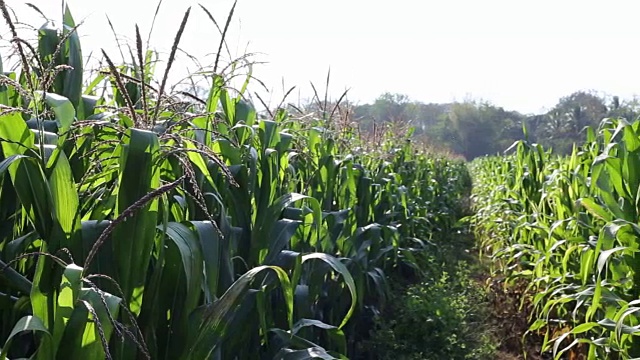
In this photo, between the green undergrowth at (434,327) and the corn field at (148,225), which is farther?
the green undergrowth at (434,327)

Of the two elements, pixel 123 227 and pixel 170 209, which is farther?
pixel 170 209

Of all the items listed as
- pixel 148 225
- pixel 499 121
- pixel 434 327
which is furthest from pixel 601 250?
pixel 499 121

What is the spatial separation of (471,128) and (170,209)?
59.2 metres

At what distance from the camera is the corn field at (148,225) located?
1.32 meters

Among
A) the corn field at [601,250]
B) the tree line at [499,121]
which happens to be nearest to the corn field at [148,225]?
the corn field at [601,250]

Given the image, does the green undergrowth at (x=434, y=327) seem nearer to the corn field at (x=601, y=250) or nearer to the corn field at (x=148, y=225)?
the corn field at (x=601, y=250)

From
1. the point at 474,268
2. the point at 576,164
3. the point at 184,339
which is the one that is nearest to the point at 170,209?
the point at 184,339

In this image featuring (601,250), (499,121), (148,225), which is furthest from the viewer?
(499,121)

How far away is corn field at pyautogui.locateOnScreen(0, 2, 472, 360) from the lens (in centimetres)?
132

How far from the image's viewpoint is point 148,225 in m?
1.44

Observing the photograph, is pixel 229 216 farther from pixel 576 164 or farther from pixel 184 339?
pixel 576 164

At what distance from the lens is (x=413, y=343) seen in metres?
3.88

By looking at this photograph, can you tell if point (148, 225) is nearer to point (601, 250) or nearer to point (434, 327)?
point (601, 250)

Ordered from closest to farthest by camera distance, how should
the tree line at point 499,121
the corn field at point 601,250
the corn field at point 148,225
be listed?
the corn field at point 148,225
the corn field at point 601,250
the tree line at point 499,121
